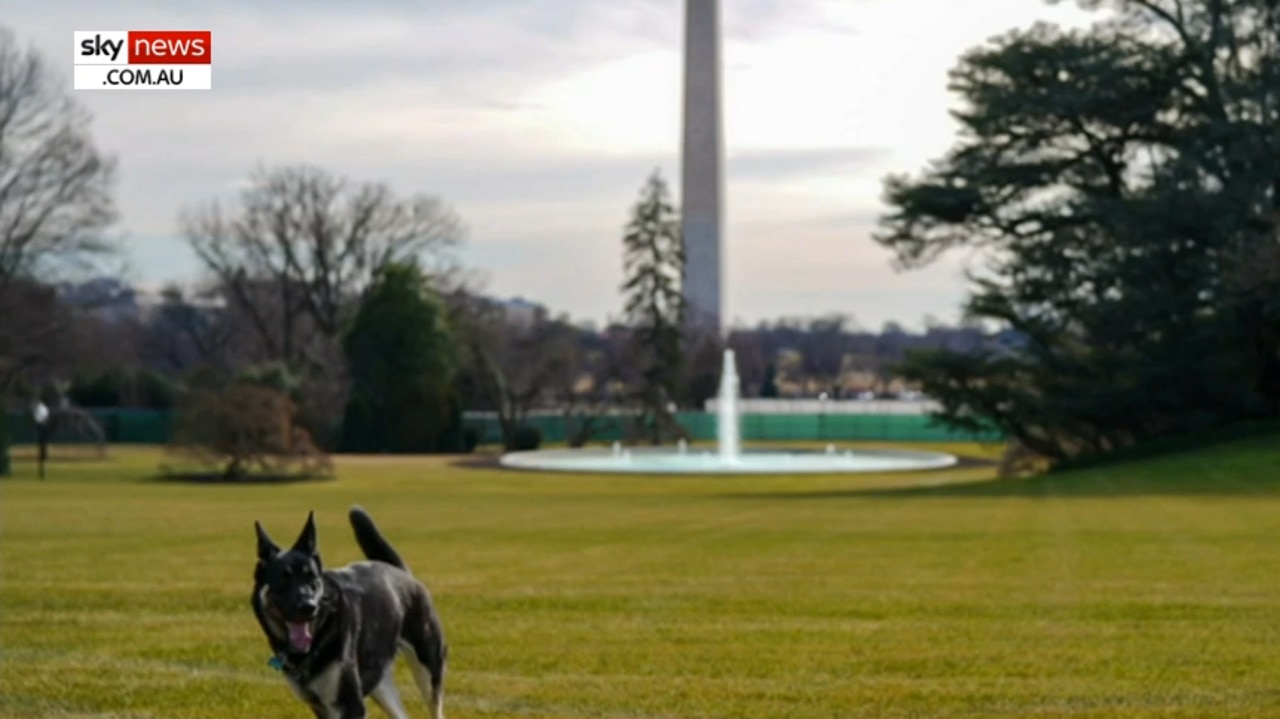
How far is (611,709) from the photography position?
34.1 ft

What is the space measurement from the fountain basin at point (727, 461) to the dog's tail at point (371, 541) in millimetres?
46027

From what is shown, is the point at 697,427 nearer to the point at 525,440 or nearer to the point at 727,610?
the point at 525,440

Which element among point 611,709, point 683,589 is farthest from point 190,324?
point 611,709

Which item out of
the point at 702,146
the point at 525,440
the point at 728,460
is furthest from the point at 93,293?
the point at 728,460

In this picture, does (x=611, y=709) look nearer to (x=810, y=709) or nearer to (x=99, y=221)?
(x=810, y=709)

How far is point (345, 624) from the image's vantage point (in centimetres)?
715

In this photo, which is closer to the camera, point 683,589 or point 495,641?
point 495,641

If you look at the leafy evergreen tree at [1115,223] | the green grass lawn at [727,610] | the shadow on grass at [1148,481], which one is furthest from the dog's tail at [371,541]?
the leafy evergreen tree at [1115,223]

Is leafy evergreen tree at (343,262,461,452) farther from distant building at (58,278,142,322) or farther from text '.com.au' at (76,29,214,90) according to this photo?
text '.com.au' at (76,29,214,90)

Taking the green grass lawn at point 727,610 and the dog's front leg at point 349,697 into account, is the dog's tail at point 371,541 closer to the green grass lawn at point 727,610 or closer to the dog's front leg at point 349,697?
the dog's front leg at point 349,697

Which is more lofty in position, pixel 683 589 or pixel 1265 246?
pixel 1265 246

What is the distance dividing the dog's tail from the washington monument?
63.8 metres

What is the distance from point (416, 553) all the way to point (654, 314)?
2323 inches

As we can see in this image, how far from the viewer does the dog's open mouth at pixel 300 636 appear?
6.89 metres
